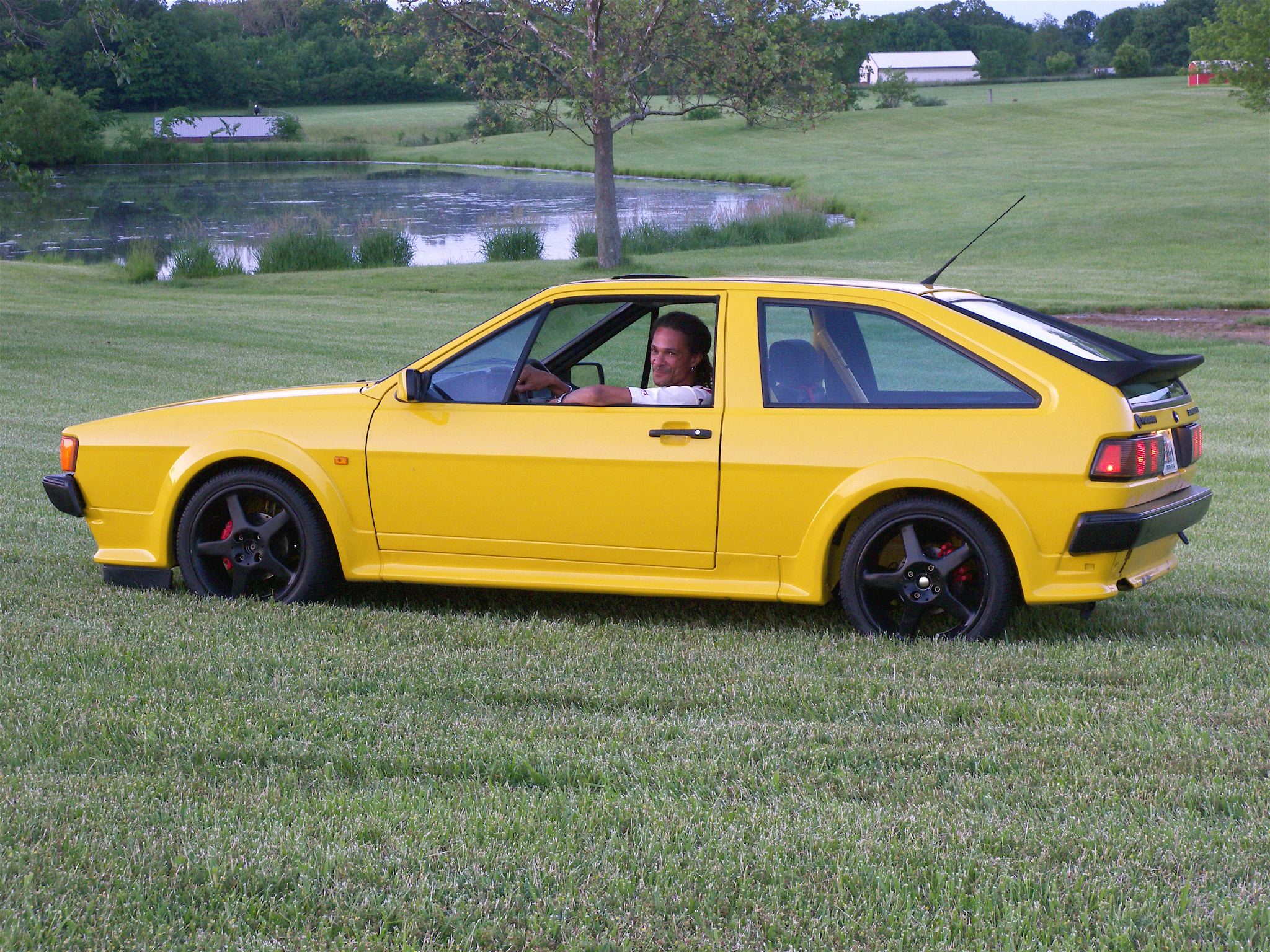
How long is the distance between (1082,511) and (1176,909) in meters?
2.16

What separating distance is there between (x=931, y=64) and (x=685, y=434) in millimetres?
148645

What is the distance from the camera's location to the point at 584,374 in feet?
21.0

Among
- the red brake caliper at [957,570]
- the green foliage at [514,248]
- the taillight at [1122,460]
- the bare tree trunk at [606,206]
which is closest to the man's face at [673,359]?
the red brake caliper at [957,570]

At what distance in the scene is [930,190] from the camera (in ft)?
156

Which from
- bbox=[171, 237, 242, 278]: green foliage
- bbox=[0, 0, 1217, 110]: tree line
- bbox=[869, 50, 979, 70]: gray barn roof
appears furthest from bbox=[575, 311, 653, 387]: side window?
bbox=[869, 50, 979, 70]: gray barn roof

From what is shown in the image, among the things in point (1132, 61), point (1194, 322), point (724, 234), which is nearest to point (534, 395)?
point (1194, 322)

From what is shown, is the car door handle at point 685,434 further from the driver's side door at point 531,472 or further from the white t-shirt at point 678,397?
the white t-shirt at point 678,397

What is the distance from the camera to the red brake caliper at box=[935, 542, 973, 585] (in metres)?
5.40

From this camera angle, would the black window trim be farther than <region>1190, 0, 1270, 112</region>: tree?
No

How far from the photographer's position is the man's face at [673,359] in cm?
602

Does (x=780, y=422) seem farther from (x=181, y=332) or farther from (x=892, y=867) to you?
(x=181, y=332)

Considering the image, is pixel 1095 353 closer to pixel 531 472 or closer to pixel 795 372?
pixel 795 372

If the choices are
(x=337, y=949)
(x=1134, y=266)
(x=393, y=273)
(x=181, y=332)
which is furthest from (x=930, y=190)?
(x=337, y=949)

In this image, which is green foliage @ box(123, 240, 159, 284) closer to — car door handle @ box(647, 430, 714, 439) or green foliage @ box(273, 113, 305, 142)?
car door handle @ box(647, 430, 714, 439)
